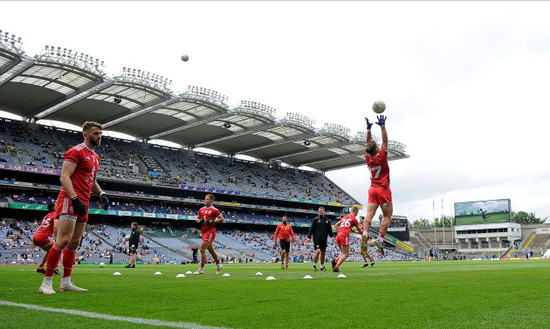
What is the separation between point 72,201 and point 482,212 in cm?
8131

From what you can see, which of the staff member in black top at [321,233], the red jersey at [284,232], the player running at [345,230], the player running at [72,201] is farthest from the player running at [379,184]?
the red jersey at [284,232]

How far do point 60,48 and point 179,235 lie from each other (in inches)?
897

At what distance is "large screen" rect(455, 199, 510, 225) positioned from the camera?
2987 inches

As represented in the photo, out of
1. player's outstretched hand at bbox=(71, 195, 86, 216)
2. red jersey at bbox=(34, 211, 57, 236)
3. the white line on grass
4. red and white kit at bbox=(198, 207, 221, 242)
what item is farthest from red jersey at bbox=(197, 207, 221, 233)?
the white line on grass

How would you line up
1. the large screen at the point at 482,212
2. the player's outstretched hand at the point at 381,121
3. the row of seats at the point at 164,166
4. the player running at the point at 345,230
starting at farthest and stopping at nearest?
the large screen at the point at 482,212 < the row of seats at the point at 164,166 < the player running at the point at 345,230 < the player's outstretched hand at the point at 381,121

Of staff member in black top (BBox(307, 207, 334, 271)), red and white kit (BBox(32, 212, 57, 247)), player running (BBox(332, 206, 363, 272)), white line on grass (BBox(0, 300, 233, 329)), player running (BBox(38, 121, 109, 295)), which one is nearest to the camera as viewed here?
white line on grass (BBox(0, 300, 233, 329))

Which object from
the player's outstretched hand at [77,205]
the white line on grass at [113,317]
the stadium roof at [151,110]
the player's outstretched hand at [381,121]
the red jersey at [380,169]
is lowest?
the white line on grass at [113,317]

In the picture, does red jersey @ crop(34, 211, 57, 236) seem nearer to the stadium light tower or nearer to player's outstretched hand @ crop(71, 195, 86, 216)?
player's outstretched hand @ crop(71, 195, 86, 216)

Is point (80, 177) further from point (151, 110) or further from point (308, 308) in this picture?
point (151, 110)

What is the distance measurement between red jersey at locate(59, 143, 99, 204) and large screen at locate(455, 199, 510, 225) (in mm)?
80294

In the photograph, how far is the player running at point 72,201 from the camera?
19.7ft

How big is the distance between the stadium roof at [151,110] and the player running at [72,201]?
91.5 feet

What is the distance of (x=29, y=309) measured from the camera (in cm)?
439

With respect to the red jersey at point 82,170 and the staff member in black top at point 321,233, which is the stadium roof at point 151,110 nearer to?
the staff member in black top at point 321,233
